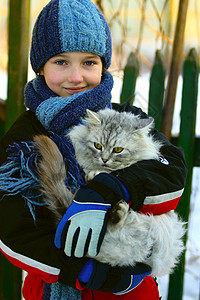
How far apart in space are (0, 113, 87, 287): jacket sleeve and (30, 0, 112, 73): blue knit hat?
841 mm

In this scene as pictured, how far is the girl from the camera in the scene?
4.34ft

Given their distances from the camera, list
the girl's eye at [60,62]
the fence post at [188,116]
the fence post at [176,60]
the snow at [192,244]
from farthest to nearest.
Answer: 1. the snow at [192,244]
2. the fence post at [176,60]
3. the fence post at [188,116]
4. the girl's eye at [60,62]

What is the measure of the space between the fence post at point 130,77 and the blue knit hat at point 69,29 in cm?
73

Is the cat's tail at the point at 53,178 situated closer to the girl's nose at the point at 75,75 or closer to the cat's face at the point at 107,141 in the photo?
the cat's face at the point at 107,141

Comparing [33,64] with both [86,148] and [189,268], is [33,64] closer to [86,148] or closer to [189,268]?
[86,148]

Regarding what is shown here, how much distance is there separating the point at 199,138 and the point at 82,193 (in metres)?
1.38

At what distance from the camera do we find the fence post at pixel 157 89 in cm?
239

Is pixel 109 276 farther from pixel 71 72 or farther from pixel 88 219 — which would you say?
pixel 71 72

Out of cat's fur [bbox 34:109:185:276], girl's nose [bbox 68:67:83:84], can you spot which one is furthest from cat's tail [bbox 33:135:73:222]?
girl's nose [bbox 68:67:83:84]

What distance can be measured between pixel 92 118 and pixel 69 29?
0.49 metres

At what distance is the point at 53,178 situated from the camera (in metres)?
1.36

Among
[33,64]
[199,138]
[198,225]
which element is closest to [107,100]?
[33,64]

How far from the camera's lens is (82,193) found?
1.28 metres

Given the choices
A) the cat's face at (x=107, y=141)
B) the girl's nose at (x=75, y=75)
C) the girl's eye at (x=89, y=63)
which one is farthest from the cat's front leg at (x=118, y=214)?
the girl's eye at (x=89, y=63)
